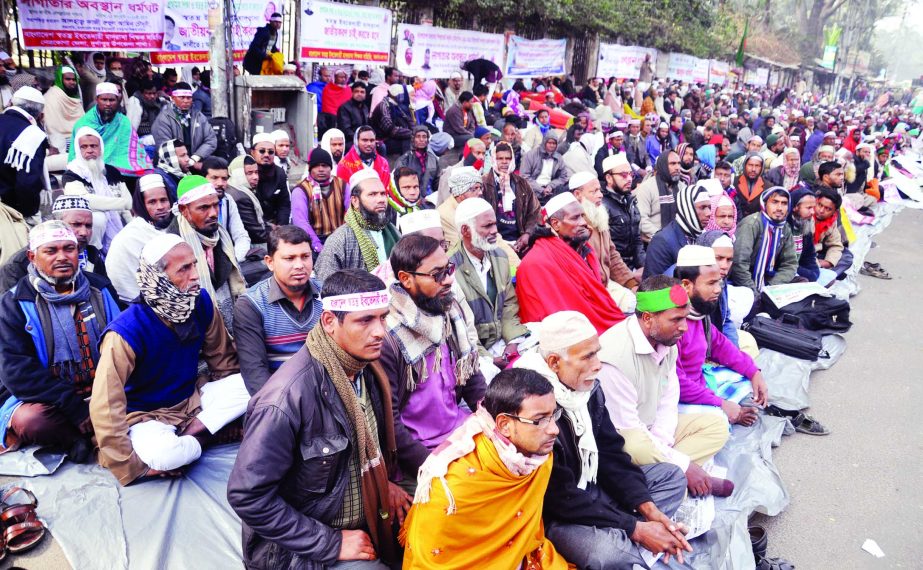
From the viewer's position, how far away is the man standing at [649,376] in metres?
3.45

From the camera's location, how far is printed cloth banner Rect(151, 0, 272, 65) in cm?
934

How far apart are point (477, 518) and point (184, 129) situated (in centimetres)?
638

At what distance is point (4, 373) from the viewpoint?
3115 mm

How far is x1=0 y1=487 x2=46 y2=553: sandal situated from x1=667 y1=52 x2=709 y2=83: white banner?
25071 mm

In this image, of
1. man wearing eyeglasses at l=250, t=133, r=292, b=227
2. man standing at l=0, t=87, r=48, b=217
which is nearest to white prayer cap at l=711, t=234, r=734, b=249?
man wearing eyeglasses at l=250, t=133, r=292, b=227

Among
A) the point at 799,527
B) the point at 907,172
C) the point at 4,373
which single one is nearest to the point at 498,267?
the point at 799,527

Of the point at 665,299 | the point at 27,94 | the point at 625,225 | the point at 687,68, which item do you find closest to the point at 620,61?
the point at 687,68

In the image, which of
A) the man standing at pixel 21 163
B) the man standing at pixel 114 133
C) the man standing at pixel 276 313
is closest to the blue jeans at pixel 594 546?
the man standing at pixel 276 313

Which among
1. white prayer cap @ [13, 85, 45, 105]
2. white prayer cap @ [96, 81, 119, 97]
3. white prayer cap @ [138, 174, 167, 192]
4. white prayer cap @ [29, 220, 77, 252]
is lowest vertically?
white prayer cap @ [29, 220, 77, 252]

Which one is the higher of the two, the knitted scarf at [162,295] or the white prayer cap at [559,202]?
the white prayer cap at [559,202]

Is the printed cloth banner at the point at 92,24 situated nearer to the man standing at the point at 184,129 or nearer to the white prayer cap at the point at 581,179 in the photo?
the man standing at the point at 184,129

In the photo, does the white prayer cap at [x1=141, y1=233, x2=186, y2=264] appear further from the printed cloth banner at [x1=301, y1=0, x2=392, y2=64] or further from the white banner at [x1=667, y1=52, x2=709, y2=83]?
the white banner at [x1=667, y1=52, x2=709, y2=83]

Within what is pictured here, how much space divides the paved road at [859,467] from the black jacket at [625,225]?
1.94 meters

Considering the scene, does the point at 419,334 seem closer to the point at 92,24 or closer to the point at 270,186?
the point at 270,186
